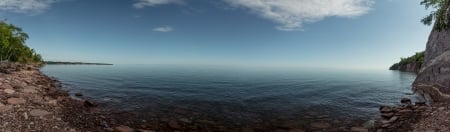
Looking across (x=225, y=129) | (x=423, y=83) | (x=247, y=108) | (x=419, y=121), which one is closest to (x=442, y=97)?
(x=419, y=121)

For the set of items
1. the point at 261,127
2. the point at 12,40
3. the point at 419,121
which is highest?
the point at 12,40

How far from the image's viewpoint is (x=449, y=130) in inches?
444

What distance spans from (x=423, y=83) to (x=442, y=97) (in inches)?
630

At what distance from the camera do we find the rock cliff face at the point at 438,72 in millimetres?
26394

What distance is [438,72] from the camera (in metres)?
30.5

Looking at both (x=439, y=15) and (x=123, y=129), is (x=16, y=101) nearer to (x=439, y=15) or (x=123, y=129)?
(x=123, y=129)

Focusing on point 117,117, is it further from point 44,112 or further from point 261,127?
point 261,127

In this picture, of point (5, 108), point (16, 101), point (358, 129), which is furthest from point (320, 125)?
point (16, 101)

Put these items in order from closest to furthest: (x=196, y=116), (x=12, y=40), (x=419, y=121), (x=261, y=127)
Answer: (x=419, y=121)
(x=261, y=127)
(x=196, y=116)
(x=12, y=40)

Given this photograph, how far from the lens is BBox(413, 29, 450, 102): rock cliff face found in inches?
1039

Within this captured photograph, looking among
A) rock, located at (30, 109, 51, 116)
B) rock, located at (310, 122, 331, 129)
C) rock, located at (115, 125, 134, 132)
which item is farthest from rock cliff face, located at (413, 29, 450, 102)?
rock, located at (30, 109, 51, 116)

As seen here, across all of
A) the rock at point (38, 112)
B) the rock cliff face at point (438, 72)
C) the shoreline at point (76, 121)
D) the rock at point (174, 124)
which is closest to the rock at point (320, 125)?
the shoreline at point (76, 121)

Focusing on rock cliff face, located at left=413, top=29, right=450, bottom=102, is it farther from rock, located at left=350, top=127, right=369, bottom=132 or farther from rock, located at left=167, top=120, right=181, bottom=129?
rock, located at left=167, top=120, right=181, bottom=129

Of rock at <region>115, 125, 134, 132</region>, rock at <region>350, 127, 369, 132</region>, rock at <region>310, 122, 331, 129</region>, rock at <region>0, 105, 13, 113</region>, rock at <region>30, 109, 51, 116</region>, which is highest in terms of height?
rock at <region>0, 105, 13, 113</region>
